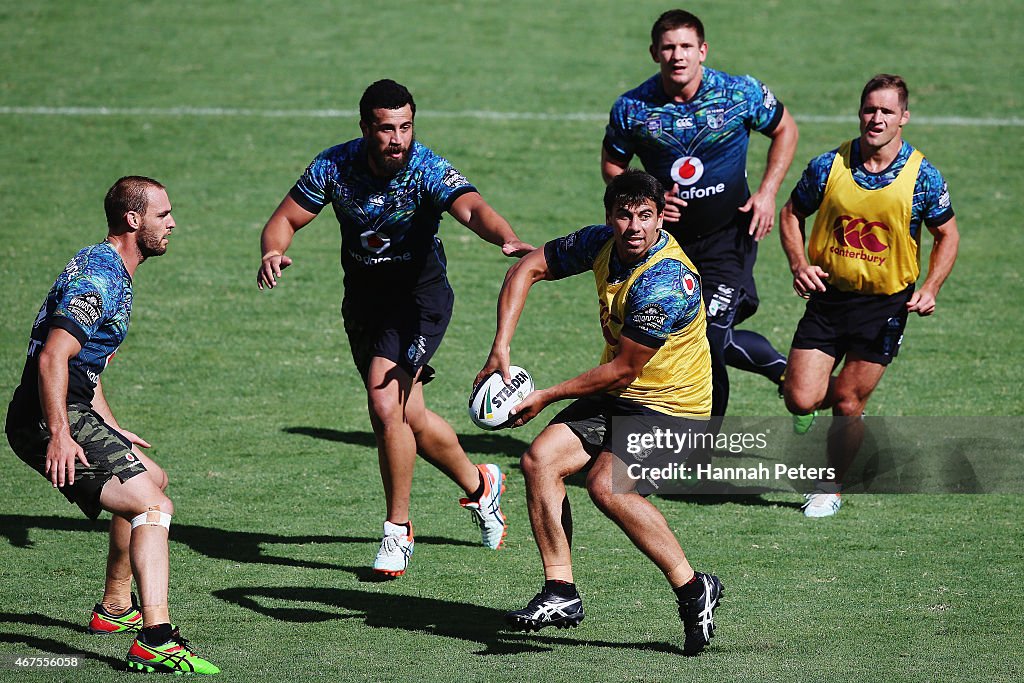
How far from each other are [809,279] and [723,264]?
2.76 ft

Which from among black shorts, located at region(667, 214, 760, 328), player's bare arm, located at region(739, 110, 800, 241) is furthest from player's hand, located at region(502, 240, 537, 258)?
player's bare arm, located at region(739, 110, 800, 241)

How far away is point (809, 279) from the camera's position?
7.82 metres

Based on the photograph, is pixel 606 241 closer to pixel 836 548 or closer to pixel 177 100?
pixel 836 548

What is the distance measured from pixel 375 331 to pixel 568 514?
1.74 m

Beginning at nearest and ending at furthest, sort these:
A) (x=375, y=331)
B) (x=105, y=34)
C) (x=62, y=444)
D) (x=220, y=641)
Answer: (x=62, y=444), (x=220, y=641), (x=375, y=331), (x=105, y=34)

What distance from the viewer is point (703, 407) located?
6434mm

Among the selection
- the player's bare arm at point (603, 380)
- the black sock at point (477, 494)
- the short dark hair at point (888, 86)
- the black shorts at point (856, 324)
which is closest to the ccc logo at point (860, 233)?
the black shorts at point (856, 324)

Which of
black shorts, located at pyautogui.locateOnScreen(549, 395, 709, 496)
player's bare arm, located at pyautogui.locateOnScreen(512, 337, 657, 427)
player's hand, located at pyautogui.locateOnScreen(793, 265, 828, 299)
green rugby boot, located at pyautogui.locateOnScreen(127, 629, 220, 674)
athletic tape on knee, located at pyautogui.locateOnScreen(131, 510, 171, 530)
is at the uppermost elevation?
player's hand, located at pyautogui.locateOnScreen(793, 265, 828, 299)

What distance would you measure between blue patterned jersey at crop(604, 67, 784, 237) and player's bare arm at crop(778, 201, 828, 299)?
543mm

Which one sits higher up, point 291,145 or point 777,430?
point 291,145

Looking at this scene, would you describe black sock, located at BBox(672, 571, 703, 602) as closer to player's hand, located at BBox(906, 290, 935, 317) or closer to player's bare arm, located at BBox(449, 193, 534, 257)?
player's bare arm, located at BBox(449, 193, 534, 257)

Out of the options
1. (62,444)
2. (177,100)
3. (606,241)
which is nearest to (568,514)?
(606,241)

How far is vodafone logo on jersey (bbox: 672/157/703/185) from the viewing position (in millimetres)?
8438

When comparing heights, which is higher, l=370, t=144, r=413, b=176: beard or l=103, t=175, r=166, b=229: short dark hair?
l=370, t=144, r=413, b=176: beard
